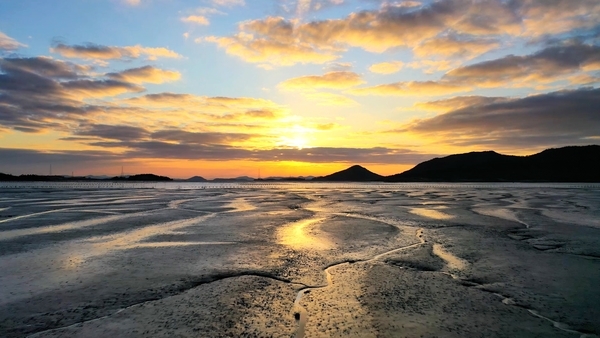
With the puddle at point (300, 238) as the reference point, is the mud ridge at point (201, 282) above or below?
below

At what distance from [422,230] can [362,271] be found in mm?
6942

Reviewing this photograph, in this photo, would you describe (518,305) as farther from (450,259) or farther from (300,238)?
(300,238)

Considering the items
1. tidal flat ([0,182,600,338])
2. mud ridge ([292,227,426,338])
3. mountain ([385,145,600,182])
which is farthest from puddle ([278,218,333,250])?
mountain ([385,145,600,182])

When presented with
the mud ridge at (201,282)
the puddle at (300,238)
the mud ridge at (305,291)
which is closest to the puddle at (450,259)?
the mud ridge at (305,291)

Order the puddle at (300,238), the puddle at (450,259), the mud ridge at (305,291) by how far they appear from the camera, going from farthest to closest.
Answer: the puddle at (300,238)
the puddle at (450,259)
the mud ridge at (305,291)

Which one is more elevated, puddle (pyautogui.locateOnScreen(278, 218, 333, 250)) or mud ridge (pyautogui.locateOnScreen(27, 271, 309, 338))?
puddle (pyautogui.locateOnScreen(278, 218, 333, 250))

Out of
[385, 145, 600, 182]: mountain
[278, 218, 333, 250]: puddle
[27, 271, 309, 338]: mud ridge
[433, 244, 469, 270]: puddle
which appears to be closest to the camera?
[27, 271, 309, 338]: mud ridge

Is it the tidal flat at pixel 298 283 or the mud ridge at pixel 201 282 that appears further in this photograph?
the mud ridge at pixel 201 282

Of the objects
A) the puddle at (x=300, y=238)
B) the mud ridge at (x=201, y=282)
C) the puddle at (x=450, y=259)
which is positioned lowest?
the puddle at (x=450, y=259)

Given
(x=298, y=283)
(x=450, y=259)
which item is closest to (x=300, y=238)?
(x=450, y=259)

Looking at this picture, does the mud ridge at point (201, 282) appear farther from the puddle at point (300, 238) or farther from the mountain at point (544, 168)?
the mountain at point (544, 168)

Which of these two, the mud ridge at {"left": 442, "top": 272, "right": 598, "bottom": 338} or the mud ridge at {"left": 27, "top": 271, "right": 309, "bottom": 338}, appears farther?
the mud ridge at {"left": 27, "top": 271, "right": 309, "bottom": 338}

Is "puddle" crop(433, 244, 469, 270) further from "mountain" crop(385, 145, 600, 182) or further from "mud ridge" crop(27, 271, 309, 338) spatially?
"mountain" crop(385, 145, 600, 182)

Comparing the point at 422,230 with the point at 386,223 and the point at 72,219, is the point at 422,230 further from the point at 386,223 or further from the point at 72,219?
the point at 72,219
